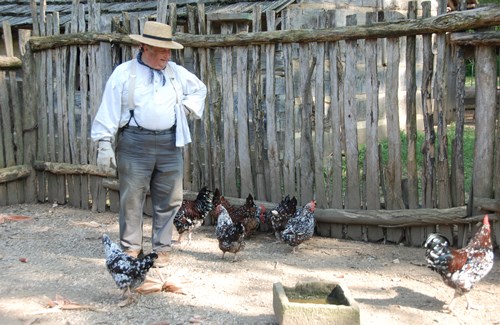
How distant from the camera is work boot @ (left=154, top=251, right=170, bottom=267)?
6.70 metres

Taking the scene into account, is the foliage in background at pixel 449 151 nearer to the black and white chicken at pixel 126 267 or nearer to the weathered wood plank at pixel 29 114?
the black and white chicken at pixel 126 267

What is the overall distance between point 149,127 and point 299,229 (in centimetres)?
197

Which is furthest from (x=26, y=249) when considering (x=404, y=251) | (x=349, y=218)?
(x=404, y=251)

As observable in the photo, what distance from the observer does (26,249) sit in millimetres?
7523

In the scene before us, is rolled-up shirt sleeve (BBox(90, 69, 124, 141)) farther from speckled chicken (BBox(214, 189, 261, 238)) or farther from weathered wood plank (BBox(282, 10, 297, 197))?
weathered wood plank (BBox(282, 10, 297, 197))

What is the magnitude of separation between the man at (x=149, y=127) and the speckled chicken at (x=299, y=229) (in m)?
1.26

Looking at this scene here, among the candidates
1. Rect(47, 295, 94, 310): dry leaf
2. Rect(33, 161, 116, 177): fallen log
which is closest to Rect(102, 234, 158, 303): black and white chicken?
Rect(47, 295, 94, 310): dry leaf

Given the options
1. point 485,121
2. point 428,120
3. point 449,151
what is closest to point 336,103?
point 428,120

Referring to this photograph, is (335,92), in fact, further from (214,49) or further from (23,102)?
(23,102)

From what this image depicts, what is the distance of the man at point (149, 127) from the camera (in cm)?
619

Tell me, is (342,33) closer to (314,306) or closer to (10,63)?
(314,306)

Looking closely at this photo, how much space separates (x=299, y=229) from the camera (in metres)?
6.99

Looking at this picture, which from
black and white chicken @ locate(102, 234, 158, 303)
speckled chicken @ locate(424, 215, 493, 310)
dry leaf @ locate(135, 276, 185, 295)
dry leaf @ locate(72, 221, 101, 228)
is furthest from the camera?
dry leaf @ locate(72, 221, 101, 228)

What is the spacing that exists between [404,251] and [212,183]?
2618 millimetres
